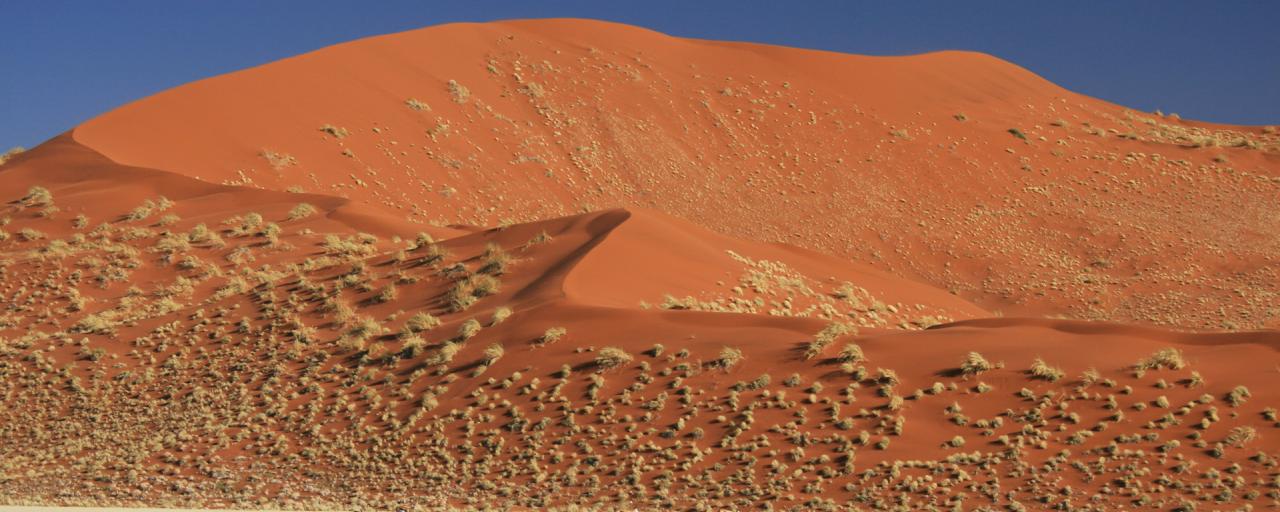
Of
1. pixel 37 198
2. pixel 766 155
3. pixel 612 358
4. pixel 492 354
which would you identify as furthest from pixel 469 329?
pixel 766 155

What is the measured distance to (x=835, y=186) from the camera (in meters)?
52.1

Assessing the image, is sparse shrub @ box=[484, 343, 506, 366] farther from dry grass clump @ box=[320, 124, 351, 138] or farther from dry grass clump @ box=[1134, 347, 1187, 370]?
dry grass clump @ box=[320, 124, 351, 138]

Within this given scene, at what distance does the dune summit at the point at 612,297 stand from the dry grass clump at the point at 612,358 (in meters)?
0.07

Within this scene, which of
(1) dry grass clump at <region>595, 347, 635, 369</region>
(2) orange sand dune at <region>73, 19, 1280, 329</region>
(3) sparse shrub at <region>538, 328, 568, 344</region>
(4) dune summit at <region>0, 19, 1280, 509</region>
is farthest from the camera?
(2) orange sand dune at <region>73, 19, 1280, 329</region>

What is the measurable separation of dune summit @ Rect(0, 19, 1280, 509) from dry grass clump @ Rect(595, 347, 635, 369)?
7 centimetres

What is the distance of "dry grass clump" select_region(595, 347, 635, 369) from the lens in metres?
21.4

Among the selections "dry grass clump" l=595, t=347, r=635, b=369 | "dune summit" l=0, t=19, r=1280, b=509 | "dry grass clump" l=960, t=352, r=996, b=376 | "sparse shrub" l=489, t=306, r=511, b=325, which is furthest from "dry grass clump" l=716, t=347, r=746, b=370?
"sparse shrub" l=489, t=306, r=511, b=325

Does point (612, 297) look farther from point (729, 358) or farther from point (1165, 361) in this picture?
point (1165, 361)

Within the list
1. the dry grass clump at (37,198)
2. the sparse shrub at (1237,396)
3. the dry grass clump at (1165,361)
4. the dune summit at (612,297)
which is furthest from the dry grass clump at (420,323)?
the dry grass clump at (37,198)

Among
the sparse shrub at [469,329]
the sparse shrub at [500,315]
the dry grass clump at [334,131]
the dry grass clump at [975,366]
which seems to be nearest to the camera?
the dry grass clump at [975,366]

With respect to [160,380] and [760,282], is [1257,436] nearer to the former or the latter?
[760,282]

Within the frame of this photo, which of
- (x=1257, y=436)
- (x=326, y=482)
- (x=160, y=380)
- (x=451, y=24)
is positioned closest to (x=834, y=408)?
(x=1257, y=436)

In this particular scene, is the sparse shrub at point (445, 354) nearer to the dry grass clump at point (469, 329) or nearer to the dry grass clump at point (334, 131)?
the dry grass clump at point (469, 329)

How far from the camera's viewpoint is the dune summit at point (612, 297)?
1789 centimetres
